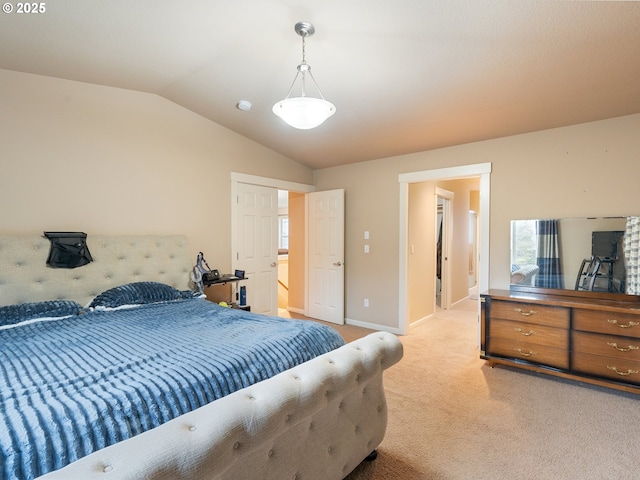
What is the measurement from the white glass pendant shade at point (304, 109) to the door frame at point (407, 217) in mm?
2275

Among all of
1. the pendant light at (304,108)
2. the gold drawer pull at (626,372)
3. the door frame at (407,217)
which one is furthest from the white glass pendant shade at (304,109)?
the gold drawer pull at (626,372)

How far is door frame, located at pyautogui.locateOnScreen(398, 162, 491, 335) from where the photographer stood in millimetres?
3559

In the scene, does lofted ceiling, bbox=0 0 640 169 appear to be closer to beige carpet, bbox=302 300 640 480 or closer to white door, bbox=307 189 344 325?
white door, bbox=307 189 344 325

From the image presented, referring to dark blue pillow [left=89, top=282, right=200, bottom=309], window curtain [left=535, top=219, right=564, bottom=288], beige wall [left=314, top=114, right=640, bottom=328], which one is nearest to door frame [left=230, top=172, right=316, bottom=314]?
beige wall [left=314, top=114, right=640, bottom=328]

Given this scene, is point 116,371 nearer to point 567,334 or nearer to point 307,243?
point 567,334

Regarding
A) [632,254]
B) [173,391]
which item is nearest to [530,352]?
[632,254]

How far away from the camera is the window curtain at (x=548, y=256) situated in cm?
318

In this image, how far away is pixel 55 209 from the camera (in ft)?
8.87

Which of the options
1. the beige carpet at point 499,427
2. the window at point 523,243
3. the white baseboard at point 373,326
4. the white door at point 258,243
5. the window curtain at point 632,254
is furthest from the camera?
the white baseboard at point 373,326

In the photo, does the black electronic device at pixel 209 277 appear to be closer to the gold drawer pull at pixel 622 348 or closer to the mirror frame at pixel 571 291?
the mirror frame at pixel 571 291

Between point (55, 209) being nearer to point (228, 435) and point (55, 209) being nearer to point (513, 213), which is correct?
point (228, 435)

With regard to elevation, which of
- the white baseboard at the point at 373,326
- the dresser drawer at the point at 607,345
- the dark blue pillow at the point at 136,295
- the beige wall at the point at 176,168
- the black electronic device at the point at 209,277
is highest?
the beige wall at the point at 176,168

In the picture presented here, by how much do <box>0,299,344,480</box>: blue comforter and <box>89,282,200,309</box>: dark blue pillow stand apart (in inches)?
12.1

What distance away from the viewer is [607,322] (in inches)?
103
